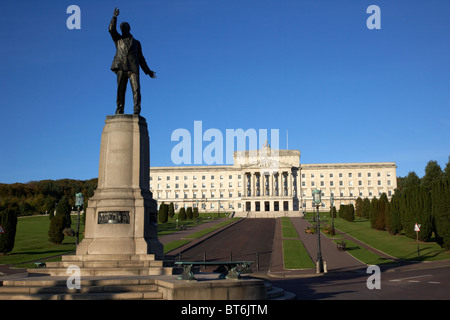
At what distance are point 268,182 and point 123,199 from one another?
126 meters

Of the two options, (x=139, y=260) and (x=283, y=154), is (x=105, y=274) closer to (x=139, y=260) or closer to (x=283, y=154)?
(x=139, y=260)

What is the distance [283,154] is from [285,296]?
135739 millimetres

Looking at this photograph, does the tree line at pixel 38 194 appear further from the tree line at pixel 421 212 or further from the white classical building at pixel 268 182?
the tree line at pixel 421 212

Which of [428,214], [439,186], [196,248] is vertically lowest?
[196,248]

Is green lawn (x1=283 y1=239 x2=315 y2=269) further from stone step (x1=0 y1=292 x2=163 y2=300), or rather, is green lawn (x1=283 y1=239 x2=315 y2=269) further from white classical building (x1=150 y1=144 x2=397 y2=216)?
white classical building (x1=150 y1=144 x2=397 y2=216)

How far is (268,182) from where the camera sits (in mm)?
140625

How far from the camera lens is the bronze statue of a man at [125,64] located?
17938mm

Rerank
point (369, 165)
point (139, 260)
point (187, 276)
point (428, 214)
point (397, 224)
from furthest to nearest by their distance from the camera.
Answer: point (369, 165)
point (397, 224)
point (428, 214)
point (139, 260)
point (187, 276)

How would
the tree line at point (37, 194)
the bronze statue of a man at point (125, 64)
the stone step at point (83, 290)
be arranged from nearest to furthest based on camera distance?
the stone step at point (83, 290) < the bronze statue of a man at point (125, 64) < the tree line at point (37, 194)

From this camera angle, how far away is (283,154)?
149 m

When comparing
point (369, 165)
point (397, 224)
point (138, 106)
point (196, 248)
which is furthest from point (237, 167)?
point (138, 106)

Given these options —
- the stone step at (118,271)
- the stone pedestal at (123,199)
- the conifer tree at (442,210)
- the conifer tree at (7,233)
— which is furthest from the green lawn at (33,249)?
the conifer tree at (442,210)

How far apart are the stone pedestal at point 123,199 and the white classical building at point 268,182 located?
382 ft
